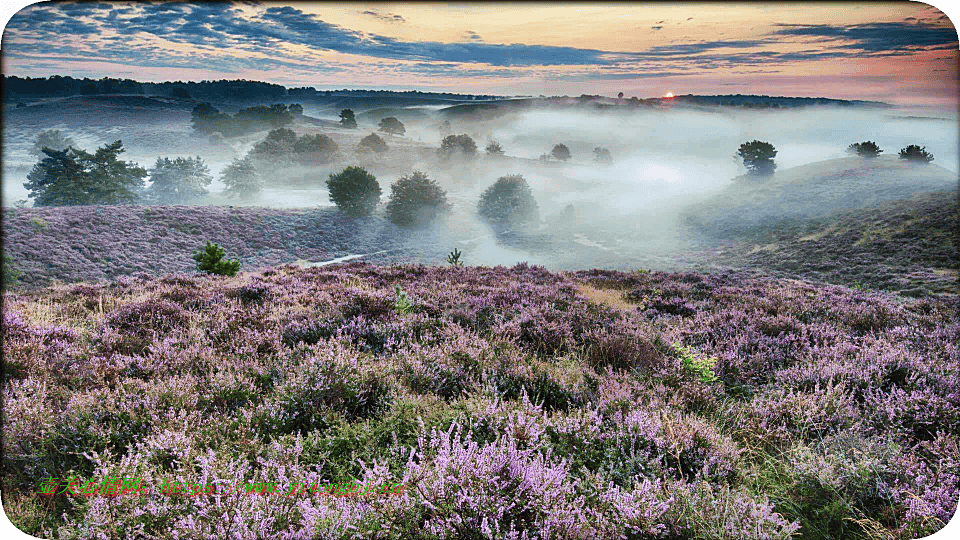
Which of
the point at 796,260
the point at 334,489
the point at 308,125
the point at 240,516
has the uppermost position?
the point at 308,125

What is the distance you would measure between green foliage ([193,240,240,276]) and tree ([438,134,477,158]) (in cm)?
798

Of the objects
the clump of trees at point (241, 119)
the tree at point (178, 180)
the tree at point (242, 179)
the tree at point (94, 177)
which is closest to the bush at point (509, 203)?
the clump of trees at point (241, 119)

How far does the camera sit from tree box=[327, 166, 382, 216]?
15273mm

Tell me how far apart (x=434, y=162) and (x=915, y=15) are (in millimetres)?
13444

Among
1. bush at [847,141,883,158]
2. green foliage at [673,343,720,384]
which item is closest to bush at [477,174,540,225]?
bush at [847,141,883,158]

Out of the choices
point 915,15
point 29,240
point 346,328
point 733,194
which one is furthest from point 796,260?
point 29,240

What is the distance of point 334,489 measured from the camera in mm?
1933

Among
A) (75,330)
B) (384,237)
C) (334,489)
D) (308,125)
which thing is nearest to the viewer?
(334,489)

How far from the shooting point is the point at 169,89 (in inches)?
323

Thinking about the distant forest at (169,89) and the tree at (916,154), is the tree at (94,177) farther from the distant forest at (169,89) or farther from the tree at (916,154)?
the tree at (916,154)

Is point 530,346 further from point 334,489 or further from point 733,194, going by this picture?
point 733,194

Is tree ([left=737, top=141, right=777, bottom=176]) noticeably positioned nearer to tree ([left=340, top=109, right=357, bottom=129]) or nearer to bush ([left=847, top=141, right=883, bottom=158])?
bush ([left=847, top=141, right=883, bottom=158])

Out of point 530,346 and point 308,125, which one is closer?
point 530,346

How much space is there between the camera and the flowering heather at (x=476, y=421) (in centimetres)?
169
